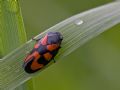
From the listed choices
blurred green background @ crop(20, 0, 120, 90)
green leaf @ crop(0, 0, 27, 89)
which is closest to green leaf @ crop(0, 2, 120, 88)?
green leaf @ crop(0, 0, 27, 89)

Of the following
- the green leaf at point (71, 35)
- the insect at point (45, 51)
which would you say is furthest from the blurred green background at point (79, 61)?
the green leaf at point (71, 35)

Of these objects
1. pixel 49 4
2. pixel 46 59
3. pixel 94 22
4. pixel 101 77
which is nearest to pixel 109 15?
pixel 94 22

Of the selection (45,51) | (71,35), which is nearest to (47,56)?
(45,51)

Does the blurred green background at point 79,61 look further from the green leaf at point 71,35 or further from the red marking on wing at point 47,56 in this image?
the green leaf at point 71,35

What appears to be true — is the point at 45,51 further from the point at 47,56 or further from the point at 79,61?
the point at 79,61

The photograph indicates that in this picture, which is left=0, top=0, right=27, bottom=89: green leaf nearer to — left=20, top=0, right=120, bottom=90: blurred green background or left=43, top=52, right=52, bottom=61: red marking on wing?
left=43, top=52, right=52, bottom=61: red marking on wing

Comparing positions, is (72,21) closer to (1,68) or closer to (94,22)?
(94,22)
